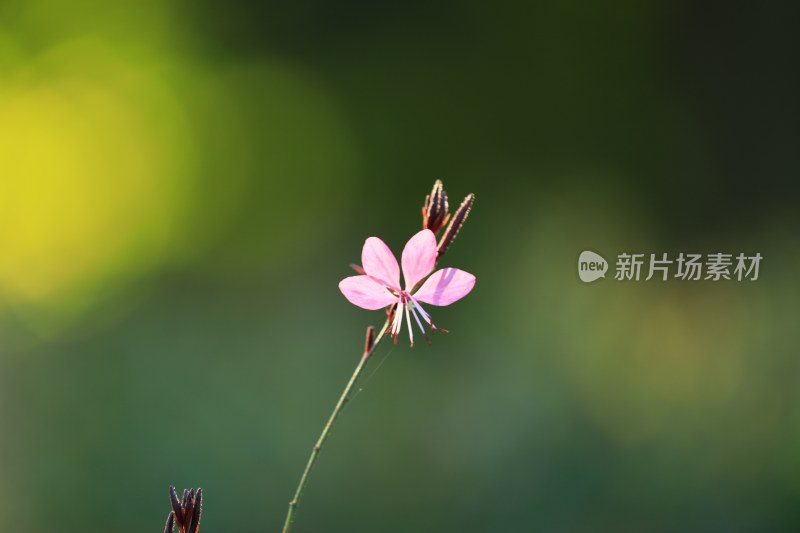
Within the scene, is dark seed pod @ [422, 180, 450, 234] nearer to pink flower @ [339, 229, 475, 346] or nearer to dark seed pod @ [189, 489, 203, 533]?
pink flower @ [339, 229, 475, 346]

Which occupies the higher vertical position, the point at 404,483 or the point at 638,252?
the point at 638,252

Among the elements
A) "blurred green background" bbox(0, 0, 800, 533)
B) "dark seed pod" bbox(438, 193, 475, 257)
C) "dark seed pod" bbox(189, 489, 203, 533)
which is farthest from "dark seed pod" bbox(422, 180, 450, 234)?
"blurred green background" bbox(0, 0, 800, 533)

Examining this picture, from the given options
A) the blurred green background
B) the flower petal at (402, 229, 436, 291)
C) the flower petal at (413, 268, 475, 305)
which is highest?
the blurred green background

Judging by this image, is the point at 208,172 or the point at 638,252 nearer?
the point at 208,172

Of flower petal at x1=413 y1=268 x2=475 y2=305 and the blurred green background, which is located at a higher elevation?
the blurred green background

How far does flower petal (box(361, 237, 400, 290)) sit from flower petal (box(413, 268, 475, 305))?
0.01 m

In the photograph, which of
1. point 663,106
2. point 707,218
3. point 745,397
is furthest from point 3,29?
point 745,397

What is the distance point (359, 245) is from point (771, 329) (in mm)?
867

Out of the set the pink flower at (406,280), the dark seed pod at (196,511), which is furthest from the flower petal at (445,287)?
the dark seed pod at (196,511)

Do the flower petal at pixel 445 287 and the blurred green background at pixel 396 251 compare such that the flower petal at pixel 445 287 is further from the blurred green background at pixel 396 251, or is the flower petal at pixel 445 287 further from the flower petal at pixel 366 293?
the blurred green background at pixel 396 251

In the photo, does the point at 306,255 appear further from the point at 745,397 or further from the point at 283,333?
the point at 745,397

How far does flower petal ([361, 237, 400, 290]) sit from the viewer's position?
306 millimetres

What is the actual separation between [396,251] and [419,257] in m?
0.98

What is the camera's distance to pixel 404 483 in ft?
4.09
